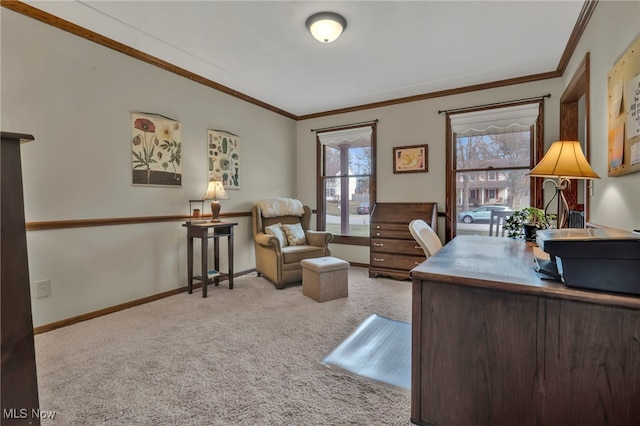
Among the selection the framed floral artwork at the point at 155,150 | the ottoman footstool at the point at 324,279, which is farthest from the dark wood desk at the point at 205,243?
the ottoman footstool at the point at 324,279

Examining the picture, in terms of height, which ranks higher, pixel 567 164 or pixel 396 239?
pixel 567 164

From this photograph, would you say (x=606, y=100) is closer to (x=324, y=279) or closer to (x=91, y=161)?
(x=324, y=279)

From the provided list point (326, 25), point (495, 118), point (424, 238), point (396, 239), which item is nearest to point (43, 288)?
point (424, 238)

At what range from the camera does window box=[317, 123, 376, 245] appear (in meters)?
4.91

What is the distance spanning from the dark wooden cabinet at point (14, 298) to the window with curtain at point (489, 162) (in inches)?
167

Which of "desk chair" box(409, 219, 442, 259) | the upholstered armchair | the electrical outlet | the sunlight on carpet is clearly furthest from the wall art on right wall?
the electrical outlet

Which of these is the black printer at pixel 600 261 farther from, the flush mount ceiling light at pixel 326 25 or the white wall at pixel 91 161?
the white wall at pixel 91 161

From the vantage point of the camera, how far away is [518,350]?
44.1 inches

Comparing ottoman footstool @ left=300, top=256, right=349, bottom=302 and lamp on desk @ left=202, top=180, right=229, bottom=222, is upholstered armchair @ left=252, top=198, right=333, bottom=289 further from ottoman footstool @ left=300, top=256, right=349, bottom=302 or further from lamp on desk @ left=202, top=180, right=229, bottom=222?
lamp on desk @ left=202, top=180, right=229, bottom=222

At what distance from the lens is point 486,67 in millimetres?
3471

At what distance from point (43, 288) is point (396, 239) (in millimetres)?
3712

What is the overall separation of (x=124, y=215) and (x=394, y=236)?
3205 millimetres

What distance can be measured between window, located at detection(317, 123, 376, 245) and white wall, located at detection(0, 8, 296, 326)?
208cm

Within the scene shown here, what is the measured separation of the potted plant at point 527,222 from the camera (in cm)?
230
